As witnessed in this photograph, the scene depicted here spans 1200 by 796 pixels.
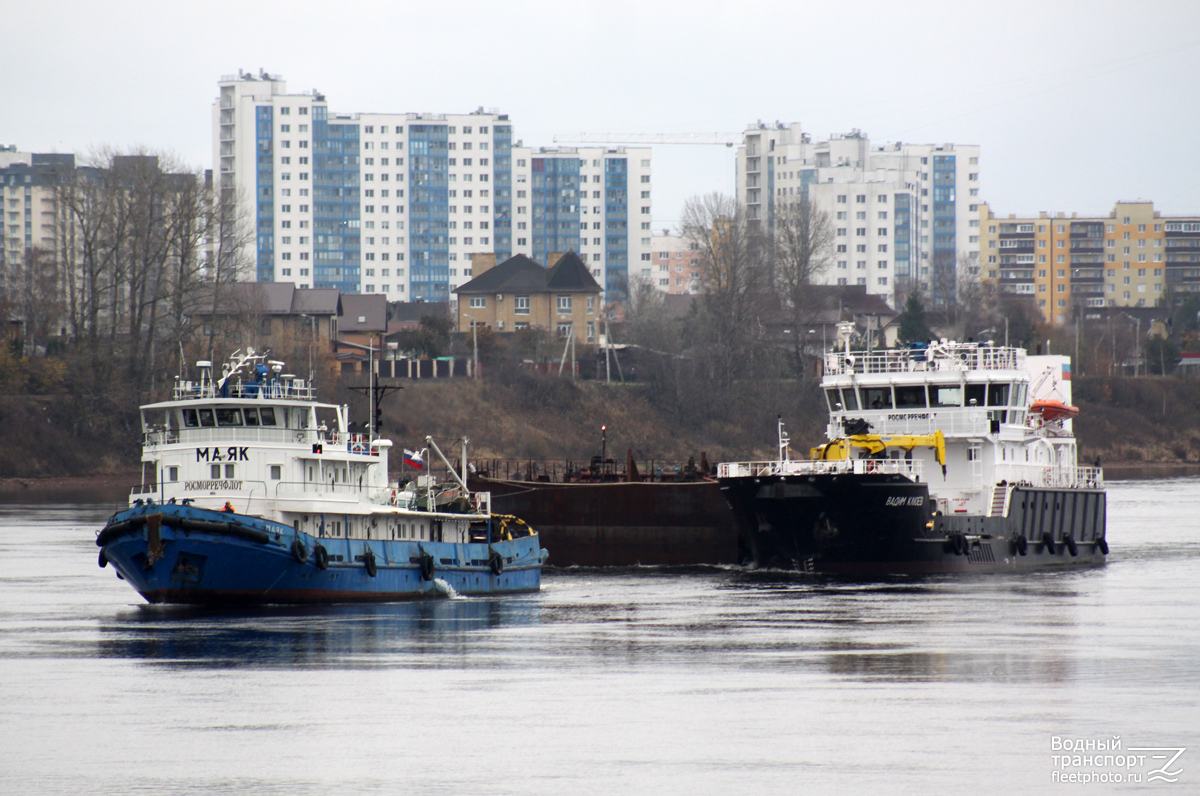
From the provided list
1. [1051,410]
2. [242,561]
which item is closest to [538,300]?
[1051,410]

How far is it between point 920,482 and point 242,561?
69.4ft

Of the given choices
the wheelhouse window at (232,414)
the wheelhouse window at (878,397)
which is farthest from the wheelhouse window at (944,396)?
the wheelhouse window at (232,414)

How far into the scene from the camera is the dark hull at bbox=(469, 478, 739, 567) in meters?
54.4

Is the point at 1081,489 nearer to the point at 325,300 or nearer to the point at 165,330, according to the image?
the point at 165,330

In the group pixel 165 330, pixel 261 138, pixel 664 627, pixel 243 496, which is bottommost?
pixel 664 627

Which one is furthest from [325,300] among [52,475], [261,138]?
[261,138]

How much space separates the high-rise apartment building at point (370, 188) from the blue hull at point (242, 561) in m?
149

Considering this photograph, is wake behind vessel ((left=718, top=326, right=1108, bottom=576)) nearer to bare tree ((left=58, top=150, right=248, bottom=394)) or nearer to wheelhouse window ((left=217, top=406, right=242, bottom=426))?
wheelhouse window ((left=217, top=406, right=242, bottom=426))

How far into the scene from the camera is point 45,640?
34.1 m

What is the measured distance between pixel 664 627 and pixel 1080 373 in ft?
376

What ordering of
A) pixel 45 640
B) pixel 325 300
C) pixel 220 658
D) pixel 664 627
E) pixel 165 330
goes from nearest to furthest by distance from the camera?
pixel 220 658, pixel 45 640, pixel 664 627, pixel 165 330, pixel 325 300

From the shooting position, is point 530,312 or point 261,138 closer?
point 530,312

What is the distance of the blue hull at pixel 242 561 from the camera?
119 ft

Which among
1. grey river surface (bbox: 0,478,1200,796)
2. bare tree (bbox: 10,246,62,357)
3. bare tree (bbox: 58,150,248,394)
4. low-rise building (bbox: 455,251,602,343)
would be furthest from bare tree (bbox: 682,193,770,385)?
grey river surface (bbox: 0,478,1200,796)
